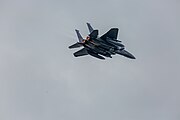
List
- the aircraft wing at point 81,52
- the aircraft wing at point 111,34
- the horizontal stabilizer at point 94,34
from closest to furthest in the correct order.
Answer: the horizontal stabilizer at point 94,34, the aircraft wing at point 111,34, the aircraft wing at point 81,52

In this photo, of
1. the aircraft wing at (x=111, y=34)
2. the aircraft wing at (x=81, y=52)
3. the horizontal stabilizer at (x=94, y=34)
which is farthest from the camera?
the aircraft wing at (x=81, y=52)

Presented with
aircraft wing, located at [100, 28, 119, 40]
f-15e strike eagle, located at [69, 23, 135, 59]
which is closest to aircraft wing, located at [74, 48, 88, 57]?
f-15e strike eagle, located at [69, 23, 135, 59]

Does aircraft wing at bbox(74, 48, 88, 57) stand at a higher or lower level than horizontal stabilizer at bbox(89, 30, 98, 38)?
lower

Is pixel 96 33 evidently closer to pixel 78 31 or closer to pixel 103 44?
pixel 103 44

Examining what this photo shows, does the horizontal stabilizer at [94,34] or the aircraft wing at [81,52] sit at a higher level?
the horizontal stabilizer at [94,34]

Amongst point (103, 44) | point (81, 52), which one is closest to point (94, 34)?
point (103, 44)

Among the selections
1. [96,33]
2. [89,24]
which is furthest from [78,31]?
[96,33]

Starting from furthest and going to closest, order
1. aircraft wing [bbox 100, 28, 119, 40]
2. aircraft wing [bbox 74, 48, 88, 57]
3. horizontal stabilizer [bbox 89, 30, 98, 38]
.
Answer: aircraft wing [bbox 74, 48, 88, 57] < aircraft wing [bbox 100, 28, 119, 40] < horizontal stabilizer [bbox 89, 30, 98, 38]

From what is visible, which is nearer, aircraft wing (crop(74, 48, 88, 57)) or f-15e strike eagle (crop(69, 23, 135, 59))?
f-15e strike eagle (crop(69, 23, 135, 59))

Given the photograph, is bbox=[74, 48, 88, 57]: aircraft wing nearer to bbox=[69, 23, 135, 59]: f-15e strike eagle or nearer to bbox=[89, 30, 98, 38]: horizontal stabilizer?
bbox=[69, 23, 135, 59]: f-15e strike eagle

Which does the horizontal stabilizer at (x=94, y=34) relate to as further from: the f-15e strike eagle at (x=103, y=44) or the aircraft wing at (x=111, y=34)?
the aircraft wing at (x=111, y=34)

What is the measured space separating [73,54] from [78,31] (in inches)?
255

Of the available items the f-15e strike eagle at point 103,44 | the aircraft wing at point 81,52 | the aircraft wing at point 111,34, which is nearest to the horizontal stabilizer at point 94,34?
the f-15e strike eagle at point 103,44

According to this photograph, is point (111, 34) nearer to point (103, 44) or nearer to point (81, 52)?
point (103, 44)
